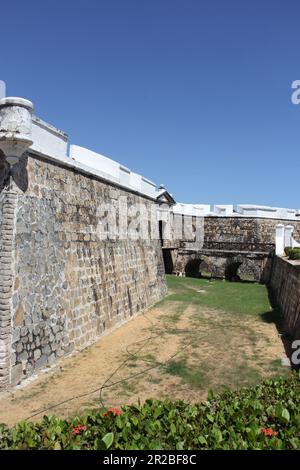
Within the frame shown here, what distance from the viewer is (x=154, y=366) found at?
780cm

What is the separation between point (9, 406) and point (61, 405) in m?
0.80

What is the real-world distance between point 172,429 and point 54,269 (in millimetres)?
5546

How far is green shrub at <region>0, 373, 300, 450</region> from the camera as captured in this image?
2.86 m

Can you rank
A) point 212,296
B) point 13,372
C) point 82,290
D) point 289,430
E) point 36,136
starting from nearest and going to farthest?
point 289,430 < point 13,372 < point 36,136 < point 82,290 < point 212,296

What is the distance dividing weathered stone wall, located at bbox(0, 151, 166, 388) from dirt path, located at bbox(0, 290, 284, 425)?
50cm

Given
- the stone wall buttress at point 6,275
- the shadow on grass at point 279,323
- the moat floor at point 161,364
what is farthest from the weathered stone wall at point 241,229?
the stone wall buttress at point 6,275

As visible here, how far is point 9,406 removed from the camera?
5.90 meters

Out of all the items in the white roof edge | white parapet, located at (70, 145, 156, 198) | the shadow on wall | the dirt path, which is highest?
white parapet, located at (70, 145, 156, 198)

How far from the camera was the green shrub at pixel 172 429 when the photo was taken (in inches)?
112

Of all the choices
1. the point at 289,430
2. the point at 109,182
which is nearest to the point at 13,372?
the point at 289,430

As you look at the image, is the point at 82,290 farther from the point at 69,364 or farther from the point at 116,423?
the point at 116,423

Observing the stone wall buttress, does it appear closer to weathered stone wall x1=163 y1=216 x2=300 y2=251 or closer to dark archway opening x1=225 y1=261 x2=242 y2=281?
dark archway opening x1=225 y1=261 x2=242 y2=281

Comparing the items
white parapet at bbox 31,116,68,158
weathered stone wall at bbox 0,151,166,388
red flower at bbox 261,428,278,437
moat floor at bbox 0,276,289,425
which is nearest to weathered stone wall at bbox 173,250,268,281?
moat floor at bbox 0,276,289,425

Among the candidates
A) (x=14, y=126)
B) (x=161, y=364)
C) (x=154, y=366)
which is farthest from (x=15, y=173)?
(x=161, y=364)
